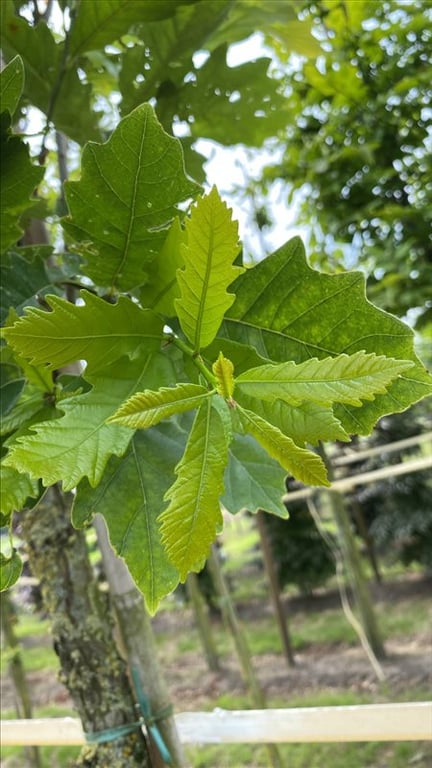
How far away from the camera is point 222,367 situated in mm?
200

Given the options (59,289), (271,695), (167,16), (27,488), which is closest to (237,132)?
(167,16)

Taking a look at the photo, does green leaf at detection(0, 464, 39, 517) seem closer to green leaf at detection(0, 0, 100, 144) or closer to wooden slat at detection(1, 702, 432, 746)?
green leaf at detection(0, 0, 100, 144)

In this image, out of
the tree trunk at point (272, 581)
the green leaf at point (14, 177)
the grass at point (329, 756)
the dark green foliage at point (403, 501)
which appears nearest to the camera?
the green leaf at point (14, 177)

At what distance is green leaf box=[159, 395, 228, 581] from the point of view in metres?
0.19

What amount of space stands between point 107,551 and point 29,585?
1.81 meters

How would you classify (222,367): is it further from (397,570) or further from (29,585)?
(397,570)

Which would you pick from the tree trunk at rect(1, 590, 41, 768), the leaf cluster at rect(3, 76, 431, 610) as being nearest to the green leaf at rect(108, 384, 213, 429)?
the leaf cluster at rect(3, 76, 431, 610)

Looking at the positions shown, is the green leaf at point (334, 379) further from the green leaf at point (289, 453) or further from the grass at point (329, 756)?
the grass at point (329, 756)

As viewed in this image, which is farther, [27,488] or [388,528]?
[388,528]

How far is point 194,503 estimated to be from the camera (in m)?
0.19

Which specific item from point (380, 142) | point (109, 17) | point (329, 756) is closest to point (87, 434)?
point (109, 17)

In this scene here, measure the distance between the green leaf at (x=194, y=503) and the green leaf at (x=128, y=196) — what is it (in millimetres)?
101

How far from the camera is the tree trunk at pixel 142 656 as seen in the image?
0.45 metres

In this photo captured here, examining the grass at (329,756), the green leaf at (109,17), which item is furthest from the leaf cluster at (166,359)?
the grass at (329,756)
